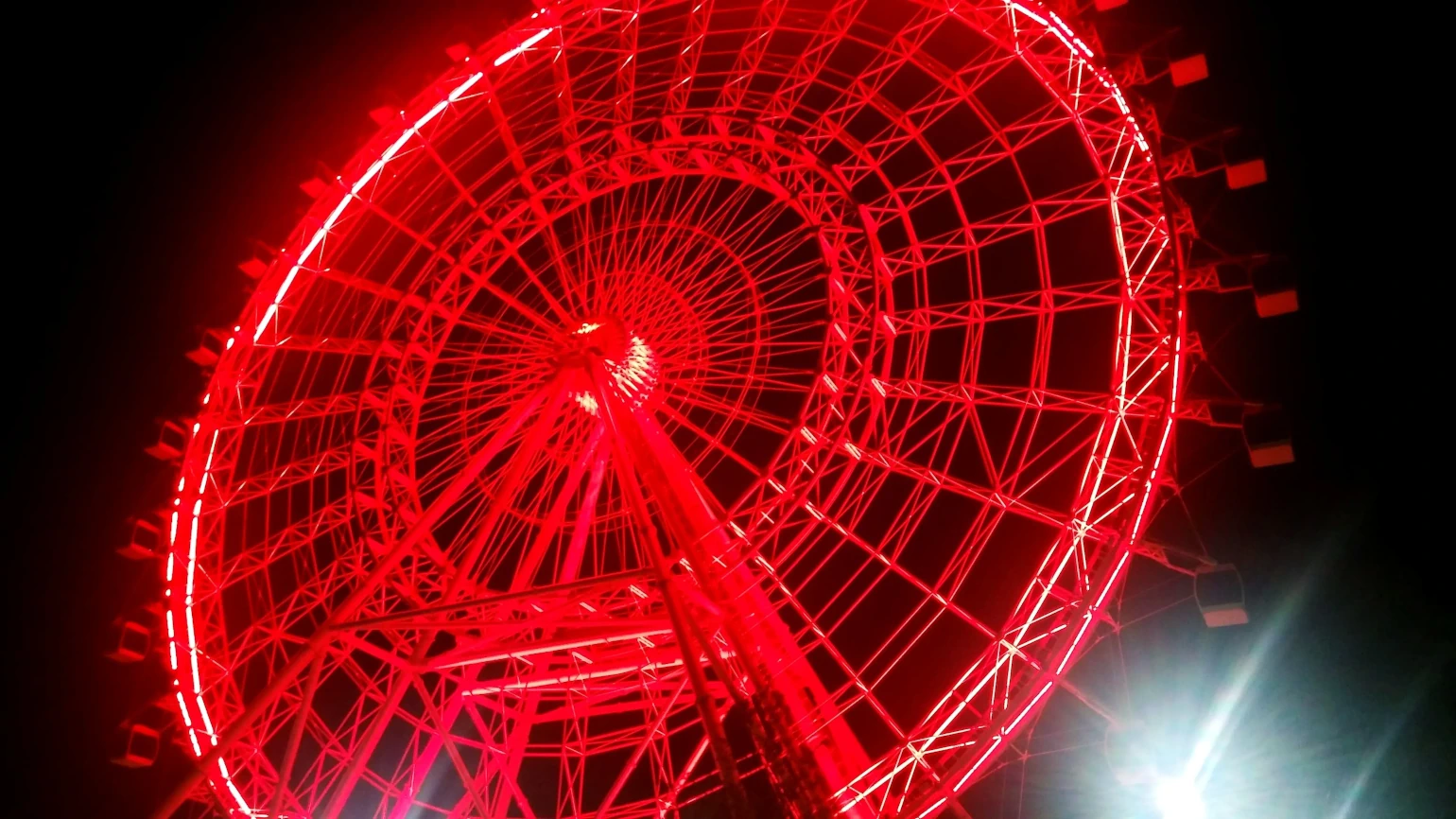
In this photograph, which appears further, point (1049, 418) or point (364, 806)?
point (1049, 418)

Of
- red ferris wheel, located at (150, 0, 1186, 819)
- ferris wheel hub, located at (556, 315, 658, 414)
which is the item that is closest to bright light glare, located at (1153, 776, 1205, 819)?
red ferris wheel, located at (150, 0, 1186, 819)

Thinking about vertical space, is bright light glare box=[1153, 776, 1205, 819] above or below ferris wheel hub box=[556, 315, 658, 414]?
below

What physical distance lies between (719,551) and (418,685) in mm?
4133

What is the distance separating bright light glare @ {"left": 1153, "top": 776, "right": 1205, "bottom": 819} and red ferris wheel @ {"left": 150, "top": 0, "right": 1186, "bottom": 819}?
6.09 feet

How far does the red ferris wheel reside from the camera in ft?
46.2

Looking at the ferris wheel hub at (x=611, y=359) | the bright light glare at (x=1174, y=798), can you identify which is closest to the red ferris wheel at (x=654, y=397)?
the ferris wheel hub at (x=611, y=359)

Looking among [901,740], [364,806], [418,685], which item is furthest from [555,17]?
[364,806]

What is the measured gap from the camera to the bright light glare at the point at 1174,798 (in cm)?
1354

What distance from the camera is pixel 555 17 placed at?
16625 mm

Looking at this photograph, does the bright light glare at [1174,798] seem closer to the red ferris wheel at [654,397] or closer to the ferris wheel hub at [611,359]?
the red ferris wheel at [654,397]

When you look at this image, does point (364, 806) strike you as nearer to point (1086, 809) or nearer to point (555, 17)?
point (1086, 809)

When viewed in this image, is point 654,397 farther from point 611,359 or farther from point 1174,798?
point 1174,798

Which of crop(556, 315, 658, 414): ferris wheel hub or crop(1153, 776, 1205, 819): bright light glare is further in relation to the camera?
crop(556, 315, 658, 414): ferris wheel hub

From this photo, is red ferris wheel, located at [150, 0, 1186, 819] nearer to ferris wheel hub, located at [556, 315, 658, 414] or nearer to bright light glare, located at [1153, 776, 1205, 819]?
ferris wheel hub, located at [556, 315, 658, 414]
